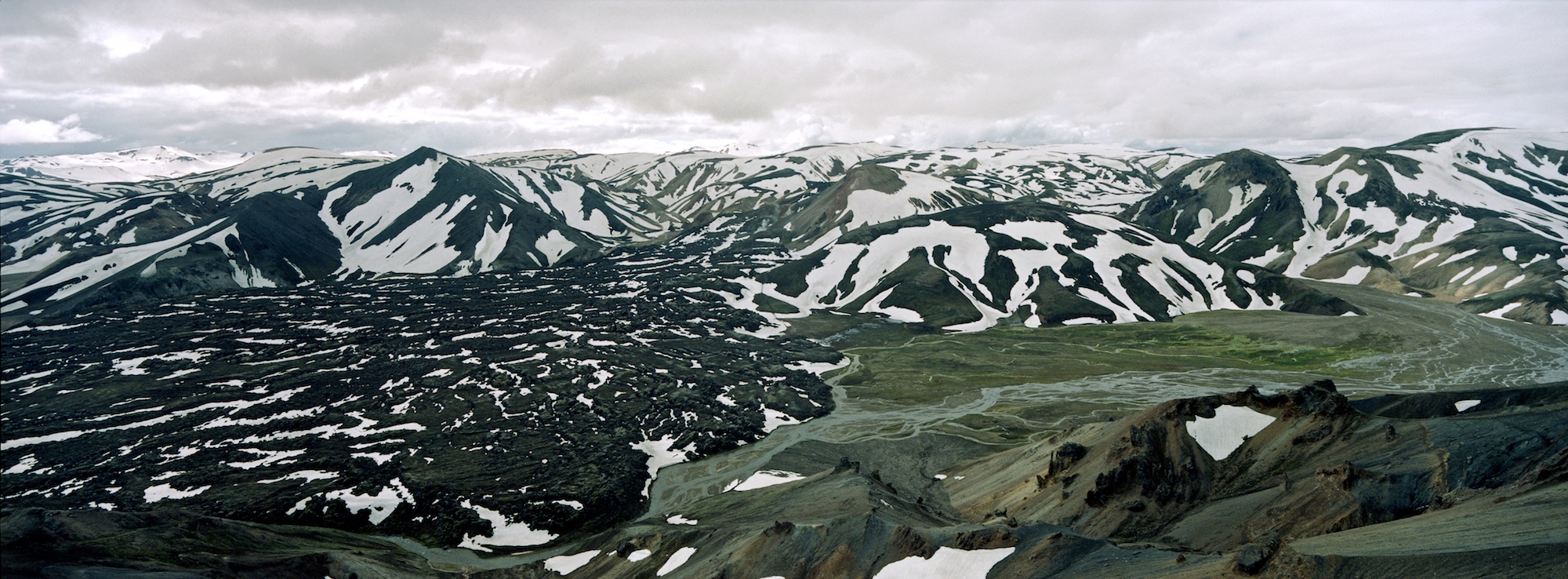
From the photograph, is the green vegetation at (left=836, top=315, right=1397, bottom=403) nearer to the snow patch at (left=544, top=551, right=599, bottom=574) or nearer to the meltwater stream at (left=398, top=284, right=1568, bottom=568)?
the meltwater stream at (left=398, top=284, right=1568, bottom=568)

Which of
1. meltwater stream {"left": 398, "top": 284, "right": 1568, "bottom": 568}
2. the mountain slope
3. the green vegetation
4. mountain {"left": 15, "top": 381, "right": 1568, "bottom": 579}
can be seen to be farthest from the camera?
the mountain slope

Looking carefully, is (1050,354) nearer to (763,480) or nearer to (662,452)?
(763,480)

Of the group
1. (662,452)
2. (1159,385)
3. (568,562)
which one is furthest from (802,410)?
(1159,385)

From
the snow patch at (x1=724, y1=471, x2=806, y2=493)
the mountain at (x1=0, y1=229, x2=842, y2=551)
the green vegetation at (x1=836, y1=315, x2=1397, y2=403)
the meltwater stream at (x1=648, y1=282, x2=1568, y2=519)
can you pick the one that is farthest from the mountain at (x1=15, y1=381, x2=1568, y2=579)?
the green vegetation at (x1=836, y1=315, x2=1397, y2=403)

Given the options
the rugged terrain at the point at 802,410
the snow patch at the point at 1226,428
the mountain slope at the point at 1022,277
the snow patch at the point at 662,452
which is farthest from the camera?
the mountain slope at the point at 1022,277

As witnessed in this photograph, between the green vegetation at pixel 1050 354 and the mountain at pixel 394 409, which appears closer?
the mountain at pixel 394 409

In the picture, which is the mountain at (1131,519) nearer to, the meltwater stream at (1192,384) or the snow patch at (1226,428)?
the snow patch at (1226,428)

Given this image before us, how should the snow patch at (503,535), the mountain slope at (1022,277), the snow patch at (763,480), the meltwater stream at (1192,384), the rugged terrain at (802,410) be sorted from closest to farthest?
1. the rugged terrain at (802,410)
2. the snow patch at (503,535)
3. the snow patch at (763,480)
4. the meltwater stream at (1192,384)
5. the mountain slope at (1022,277)

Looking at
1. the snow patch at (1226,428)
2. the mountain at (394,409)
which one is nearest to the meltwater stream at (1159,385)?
the mountain at (394,409)
